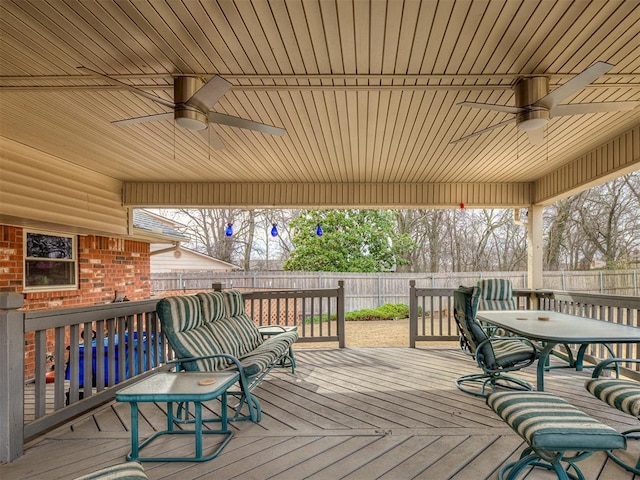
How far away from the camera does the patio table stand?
278 centimetres

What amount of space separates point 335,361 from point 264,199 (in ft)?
10.4

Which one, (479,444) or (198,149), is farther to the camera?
(198,149)

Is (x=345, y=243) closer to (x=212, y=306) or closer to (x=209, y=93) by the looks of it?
(x=212, y=306)

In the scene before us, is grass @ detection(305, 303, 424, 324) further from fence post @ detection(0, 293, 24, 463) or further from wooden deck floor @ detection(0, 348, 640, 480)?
fence post @ detection(0, 293, 24, 463)

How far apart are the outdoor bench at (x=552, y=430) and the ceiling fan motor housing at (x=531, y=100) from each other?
6.69ft

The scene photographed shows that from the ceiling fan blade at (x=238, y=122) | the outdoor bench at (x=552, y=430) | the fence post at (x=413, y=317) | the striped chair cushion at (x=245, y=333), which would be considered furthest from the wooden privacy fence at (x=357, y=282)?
the outdoor bench at (x=552, y=430)

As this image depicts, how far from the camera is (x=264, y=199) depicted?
675 cm

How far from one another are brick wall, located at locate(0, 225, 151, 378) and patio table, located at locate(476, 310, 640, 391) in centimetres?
558

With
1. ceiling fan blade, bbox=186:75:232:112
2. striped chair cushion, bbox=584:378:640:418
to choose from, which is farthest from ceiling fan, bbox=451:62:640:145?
striped chair cushion, bbox=584:378:640:418

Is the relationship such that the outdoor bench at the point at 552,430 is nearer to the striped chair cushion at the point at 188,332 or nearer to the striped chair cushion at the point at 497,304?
the striped chair cushion at the point at 188,332

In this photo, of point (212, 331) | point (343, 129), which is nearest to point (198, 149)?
point (343, 129)

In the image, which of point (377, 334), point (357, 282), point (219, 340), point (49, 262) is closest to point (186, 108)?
point (219, 340)

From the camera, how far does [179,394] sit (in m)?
2.30

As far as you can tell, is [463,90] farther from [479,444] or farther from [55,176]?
[55,176]
